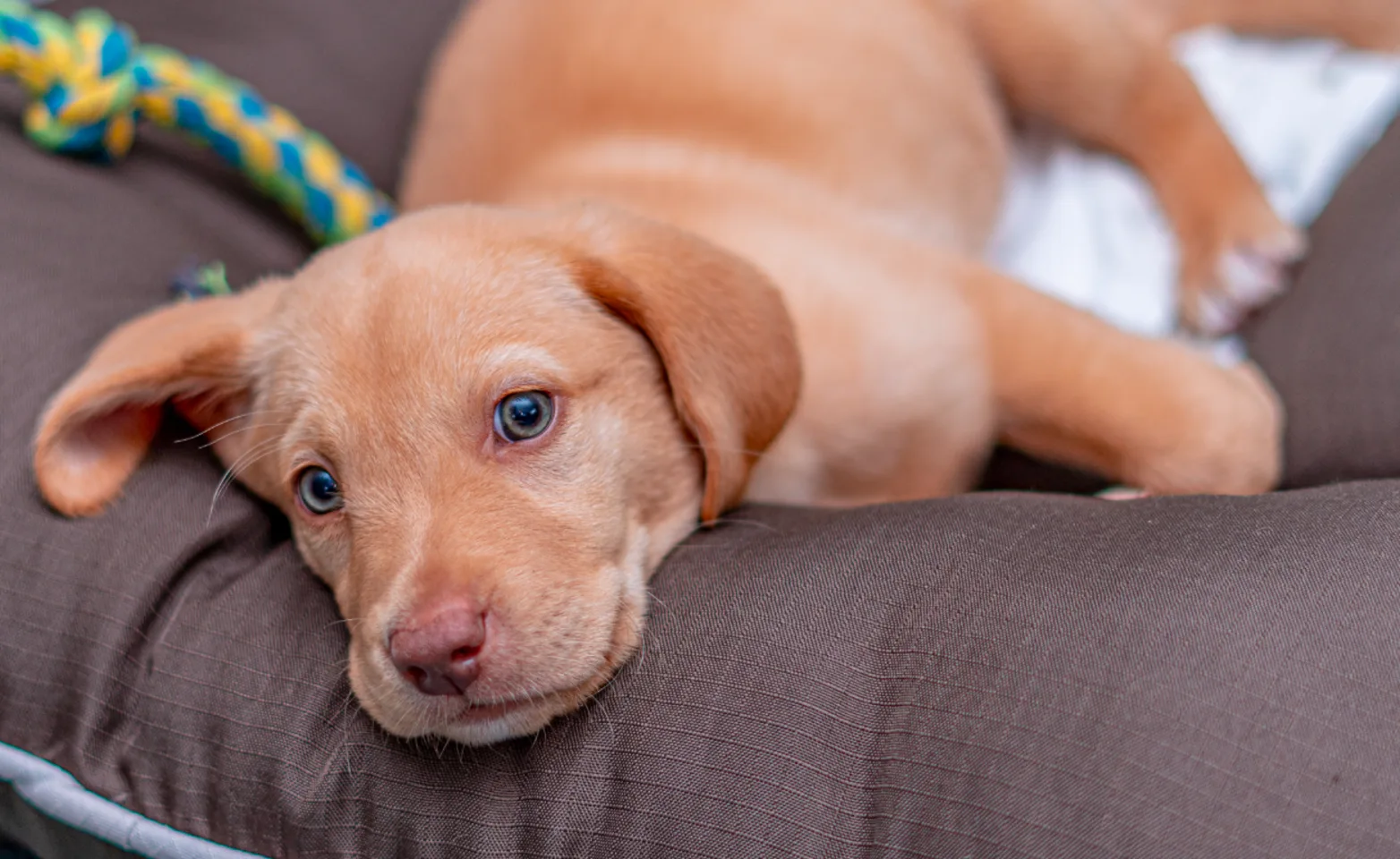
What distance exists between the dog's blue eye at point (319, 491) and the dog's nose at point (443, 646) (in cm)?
33

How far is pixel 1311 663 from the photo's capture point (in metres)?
1.19

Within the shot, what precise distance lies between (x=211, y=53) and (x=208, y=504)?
4.87ft

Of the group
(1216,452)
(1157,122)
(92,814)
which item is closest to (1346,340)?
(1216,452)

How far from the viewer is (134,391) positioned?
1631mm

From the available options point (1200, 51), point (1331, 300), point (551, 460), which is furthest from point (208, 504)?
point (1200, 51)

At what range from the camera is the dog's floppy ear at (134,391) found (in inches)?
63.5

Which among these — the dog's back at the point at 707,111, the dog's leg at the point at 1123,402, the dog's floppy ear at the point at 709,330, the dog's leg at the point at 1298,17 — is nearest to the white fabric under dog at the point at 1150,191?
the dog's leg at the point at 1298,17

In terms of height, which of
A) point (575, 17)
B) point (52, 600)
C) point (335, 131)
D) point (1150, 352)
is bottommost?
point (52, 600)

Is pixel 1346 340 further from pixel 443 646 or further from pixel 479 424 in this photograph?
pixel 443 646

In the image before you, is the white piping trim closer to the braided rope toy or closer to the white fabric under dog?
the braided rope toy

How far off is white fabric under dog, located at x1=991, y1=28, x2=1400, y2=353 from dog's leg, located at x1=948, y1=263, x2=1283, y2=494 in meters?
0.47

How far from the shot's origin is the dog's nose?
128 centimetres

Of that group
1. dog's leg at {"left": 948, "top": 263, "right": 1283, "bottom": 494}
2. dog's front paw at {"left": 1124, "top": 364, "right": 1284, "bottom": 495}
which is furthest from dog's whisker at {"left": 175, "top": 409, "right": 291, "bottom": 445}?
dog's front paw at {"left": 1124, "top": 364, "right": 1284, "bottom": 495}

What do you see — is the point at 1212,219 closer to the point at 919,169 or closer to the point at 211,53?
the point at 919,169
